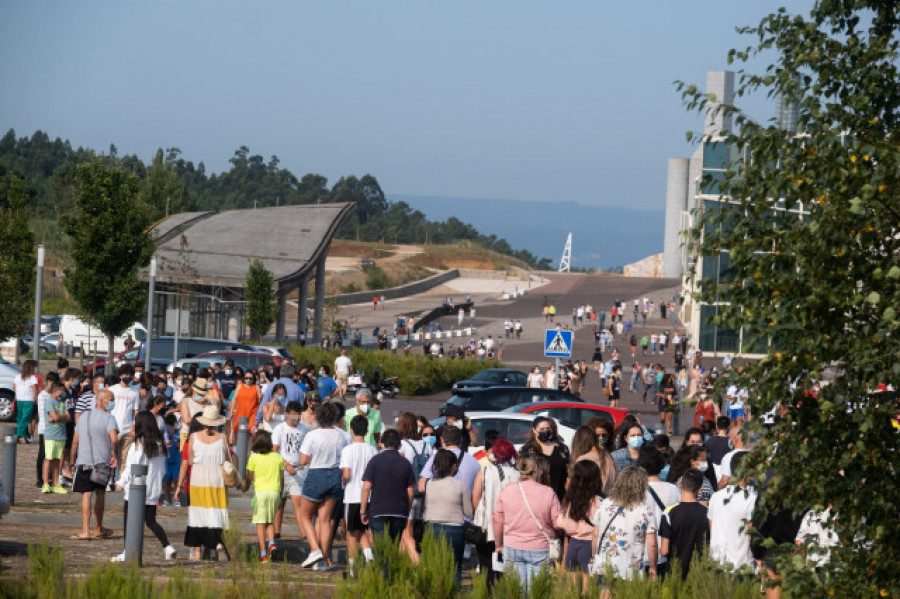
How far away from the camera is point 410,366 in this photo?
1644 inches

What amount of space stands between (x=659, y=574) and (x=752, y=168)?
3968 mm

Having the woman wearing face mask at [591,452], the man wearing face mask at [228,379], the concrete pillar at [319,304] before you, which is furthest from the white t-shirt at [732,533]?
the concrete pillar at [319,304]

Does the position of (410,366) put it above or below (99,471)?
above

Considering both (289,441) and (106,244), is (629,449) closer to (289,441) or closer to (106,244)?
(289,441)

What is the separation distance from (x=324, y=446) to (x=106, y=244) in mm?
26050

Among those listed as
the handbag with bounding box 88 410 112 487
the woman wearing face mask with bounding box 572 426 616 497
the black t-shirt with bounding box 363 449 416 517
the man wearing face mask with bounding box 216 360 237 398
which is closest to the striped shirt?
the handbag with bounding box 88 410 112 487

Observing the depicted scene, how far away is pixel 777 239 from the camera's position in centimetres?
596

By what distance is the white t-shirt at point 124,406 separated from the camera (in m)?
16.6

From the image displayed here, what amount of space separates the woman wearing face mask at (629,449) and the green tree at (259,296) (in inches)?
1844

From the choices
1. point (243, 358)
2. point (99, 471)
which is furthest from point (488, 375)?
point (99, 471)

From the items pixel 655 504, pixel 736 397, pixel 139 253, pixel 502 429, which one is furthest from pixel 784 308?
pixel 139 253

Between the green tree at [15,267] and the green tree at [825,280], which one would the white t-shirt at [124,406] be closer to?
the green tree at [825,280]

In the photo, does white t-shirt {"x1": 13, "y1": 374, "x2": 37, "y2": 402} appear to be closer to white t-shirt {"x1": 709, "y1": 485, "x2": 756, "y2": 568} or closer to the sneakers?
the sneakers

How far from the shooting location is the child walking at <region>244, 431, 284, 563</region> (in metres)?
12.2
